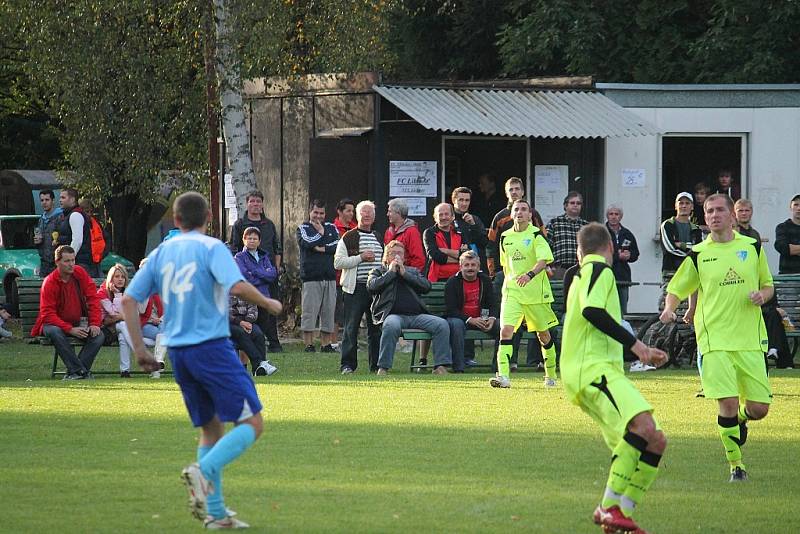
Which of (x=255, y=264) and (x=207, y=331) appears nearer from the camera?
(x=207, y=331)

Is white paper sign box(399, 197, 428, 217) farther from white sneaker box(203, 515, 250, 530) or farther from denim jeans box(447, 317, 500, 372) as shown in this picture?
white sneaker box(203, 515, 250, 530)

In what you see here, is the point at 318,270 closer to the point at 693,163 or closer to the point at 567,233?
the point at 567,233

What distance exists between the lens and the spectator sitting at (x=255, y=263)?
19203 millimetres

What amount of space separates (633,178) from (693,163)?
142cm

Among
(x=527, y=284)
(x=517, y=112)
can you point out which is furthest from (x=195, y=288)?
(x=517, y=112)

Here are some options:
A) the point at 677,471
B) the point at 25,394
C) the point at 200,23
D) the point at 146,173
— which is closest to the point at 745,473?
the point at 677,471

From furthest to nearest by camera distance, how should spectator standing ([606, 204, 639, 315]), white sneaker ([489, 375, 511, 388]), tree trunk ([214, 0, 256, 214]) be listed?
1. tree trunk ([214, 0, 256, 214])
2. spectator standing ([606, 204, 639, 315])
3. white sneaker ([489, 375, 511, 388])

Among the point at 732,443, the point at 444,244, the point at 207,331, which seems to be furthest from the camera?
the point at 444,244

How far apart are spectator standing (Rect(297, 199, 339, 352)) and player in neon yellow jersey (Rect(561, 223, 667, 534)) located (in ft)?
40.1

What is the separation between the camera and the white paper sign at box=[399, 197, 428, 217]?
2305 cm

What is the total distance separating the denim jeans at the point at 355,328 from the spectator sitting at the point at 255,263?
3.59ft

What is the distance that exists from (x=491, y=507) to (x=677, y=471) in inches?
81.9

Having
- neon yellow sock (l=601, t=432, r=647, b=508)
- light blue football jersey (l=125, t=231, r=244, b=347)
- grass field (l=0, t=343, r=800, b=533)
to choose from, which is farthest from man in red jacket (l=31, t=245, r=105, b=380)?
neon yellow sock (l=601, t=432, r=647, b=508)

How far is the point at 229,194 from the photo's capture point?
25.7 meters
